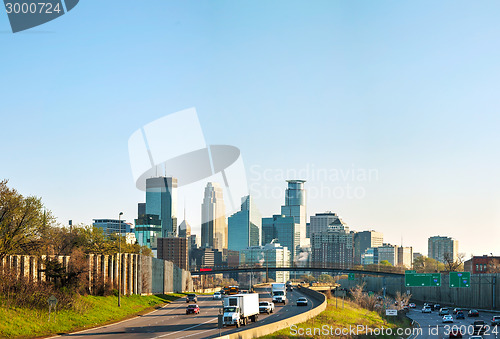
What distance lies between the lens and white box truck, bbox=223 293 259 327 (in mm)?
67312

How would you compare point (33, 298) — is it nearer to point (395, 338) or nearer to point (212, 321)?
point (212, 321)

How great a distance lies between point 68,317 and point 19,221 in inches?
493

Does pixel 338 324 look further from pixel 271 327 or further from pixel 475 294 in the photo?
pixel 475 294

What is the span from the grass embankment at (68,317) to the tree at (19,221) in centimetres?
832

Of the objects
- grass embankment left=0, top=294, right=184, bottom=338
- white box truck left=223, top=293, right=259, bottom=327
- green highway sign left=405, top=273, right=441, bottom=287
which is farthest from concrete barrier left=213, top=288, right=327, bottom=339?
green highway sign left=405, top=273, right=441, bottom=287

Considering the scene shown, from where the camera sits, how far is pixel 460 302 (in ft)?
533

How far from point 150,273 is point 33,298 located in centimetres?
4804

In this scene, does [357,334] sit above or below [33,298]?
below

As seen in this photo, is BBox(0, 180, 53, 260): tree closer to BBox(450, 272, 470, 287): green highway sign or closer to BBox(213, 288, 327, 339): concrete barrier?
BBox(213, 288, 327, 339): concrete barrier

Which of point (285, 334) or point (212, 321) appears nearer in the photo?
point (285, 334)

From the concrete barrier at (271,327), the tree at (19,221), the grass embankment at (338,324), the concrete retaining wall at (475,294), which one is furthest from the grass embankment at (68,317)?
the concrete retaining wall at (475,294)

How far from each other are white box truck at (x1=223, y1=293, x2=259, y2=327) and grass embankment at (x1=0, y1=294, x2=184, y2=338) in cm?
1533

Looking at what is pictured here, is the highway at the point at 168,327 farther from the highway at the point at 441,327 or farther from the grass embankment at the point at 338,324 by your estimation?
the highway at the point at 441,327

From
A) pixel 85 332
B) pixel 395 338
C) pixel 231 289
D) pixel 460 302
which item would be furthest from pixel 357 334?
pixel 460 302
